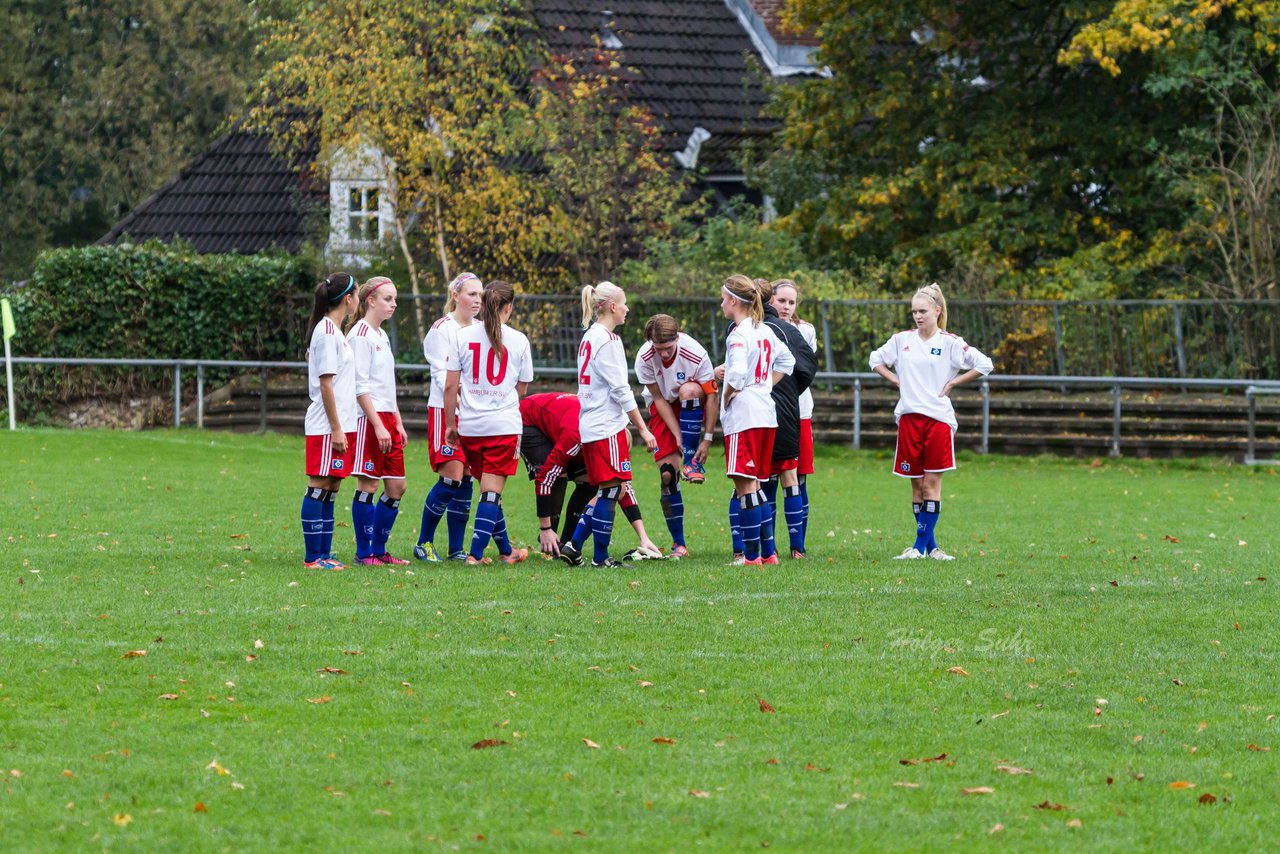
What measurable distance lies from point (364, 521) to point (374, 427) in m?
0.79

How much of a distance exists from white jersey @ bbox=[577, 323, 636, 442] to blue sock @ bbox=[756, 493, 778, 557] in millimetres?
1058

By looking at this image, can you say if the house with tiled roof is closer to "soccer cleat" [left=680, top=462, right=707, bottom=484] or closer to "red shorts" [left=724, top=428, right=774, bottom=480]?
"soccer cleat" [left=680, top=462, right=707, bottom=484]

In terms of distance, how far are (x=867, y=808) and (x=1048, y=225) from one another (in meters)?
22.1

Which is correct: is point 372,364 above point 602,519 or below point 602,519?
above

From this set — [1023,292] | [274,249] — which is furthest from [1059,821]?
[274,249]

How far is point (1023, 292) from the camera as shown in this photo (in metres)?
25.9

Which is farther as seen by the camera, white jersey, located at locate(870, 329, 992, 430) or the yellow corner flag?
the yellow corner flag

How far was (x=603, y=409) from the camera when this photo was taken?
1134cm

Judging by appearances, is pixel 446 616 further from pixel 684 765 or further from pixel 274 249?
pixel 274 249

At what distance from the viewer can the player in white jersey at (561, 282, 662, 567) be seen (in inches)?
442

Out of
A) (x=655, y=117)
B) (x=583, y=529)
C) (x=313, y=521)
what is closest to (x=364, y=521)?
(x=313, y=521)

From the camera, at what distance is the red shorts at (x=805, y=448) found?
489 inches

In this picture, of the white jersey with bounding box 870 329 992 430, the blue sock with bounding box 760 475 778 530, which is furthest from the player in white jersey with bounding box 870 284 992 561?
the blue sock with bounding box 760 475 778 530

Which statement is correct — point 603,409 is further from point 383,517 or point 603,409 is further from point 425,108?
point 425,108
